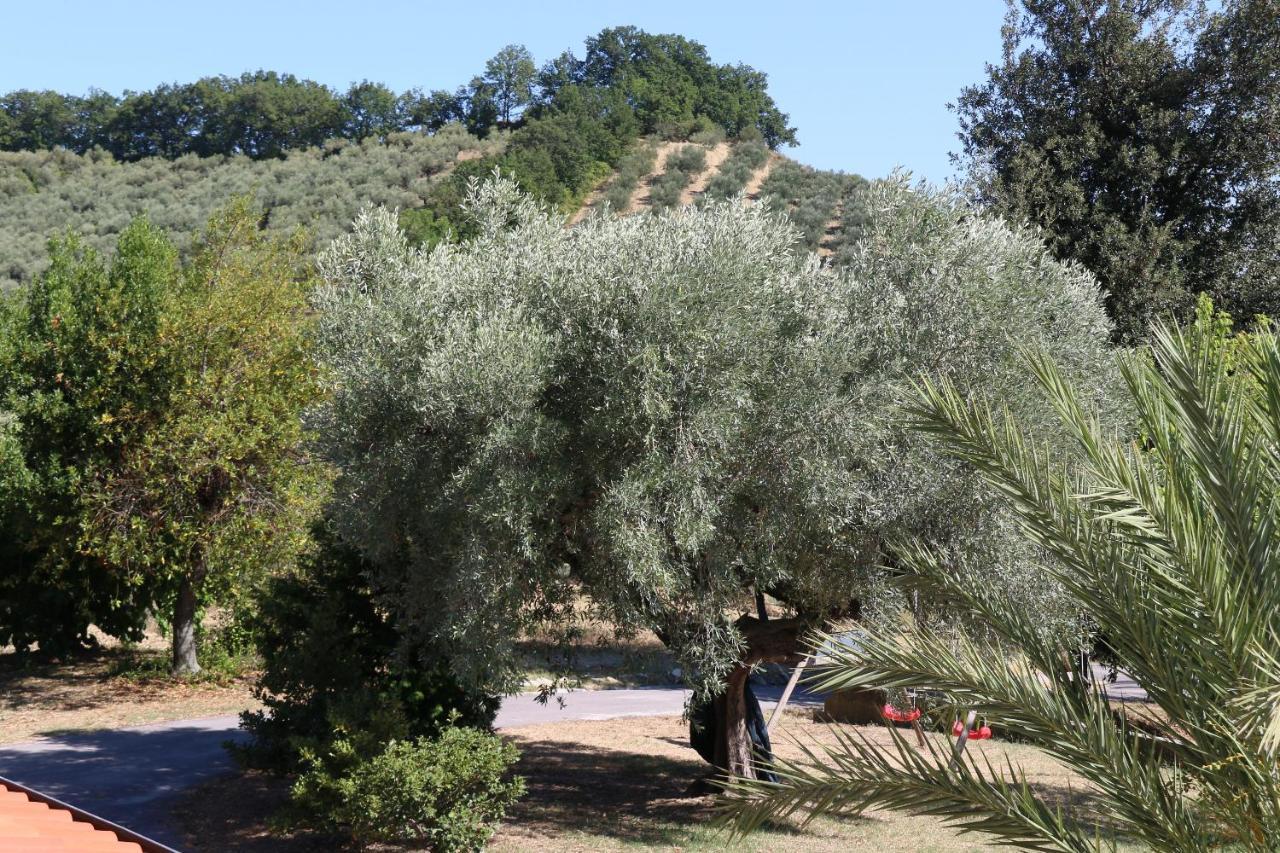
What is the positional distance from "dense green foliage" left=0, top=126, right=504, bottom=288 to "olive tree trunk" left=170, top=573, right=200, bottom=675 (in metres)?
26.0

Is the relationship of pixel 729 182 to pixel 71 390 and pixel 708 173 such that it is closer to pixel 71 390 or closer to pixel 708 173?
pixel 708 173

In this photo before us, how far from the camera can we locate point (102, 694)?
16.3m

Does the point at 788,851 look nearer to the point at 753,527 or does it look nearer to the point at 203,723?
the point at 753,527

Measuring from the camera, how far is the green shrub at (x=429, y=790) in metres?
8.66

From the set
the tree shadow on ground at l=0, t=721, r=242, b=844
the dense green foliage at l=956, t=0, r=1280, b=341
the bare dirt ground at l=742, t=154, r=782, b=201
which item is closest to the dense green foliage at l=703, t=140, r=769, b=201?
the bare dirt ground at l=742, t=154, r=782, b=201

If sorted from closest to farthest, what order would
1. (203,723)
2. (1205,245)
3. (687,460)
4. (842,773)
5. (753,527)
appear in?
(842,773) < (687,460) < (753,527) < (203,723) < (1205,245)

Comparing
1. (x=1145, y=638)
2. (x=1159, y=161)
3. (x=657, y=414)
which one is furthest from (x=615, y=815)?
(x=1159, y=161)

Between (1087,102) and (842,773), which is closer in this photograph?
(842,773)

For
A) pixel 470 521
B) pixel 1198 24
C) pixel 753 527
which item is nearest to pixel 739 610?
pixel 753 527

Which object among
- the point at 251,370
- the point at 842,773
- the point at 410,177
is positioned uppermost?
the point at 410,177

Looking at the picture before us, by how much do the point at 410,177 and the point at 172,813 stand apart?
4796cm

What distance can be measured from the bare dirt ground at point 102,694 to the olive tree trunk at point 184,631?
31 centimetres

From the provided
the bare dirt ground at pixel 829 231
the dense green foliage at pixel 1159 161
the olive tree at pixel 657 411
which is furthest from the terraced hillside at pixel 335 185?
the olive tree at pixel 657 411

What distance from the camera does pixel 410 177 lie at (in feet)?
182
